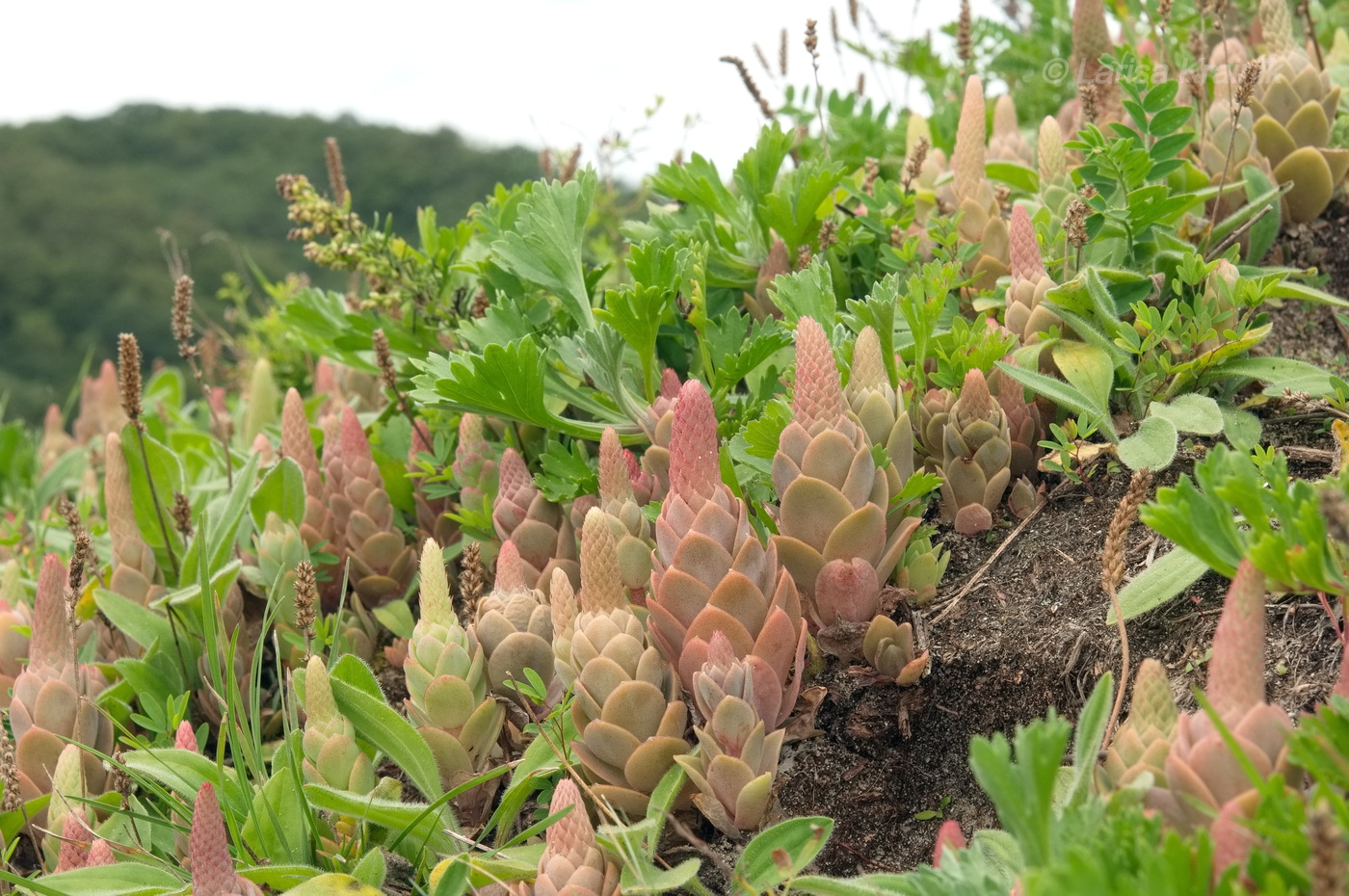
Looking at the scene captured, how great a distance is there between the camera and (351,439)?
256 centimetres

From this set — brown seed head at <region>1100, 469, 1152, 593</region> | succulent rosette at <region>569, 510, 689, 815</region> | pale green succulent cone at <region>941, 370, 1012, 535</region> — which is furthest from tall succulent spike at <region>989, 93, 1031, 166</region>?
succulent rosette at <region>569, 510, 689, 815</region>

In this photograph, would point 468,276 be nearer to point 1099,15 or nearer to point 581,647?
point 581,647

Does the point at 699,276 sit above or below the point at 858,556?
above

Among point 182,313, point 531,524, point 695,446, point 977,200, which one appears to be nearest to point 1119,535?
point 695,446

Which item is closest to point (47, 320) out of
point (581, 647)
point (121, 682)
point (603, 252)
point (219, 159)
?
point (219, 159)

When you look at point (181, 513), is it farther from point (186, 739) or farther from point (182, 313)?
point (186, 739)

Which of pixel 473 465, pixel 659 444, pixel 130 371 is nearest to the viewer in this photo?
pixel 659 444

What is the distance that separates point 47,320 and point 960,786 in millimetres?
13388

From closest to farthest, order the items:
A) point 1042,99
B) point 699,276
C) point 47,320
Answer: point 699,276 → point 1042,99 → point 47,320

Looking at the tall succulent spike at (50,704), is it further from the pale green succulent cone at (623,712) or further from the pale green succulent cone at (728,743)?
the pale green succulent cone at (728,743)

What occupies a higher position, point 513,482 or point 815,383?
point 815,383

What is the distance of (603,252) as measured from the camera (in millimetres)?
3746

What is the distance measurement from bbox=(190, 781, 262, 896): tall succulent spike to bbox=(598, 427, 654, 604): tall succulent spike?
750 mm

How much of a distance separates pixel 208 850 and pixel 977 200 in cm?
212
